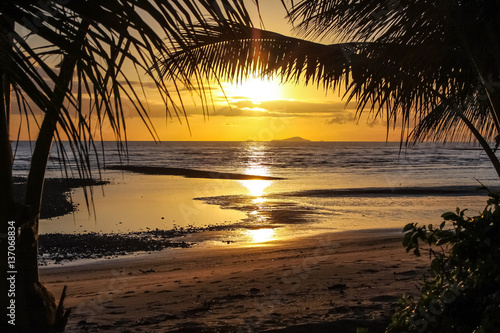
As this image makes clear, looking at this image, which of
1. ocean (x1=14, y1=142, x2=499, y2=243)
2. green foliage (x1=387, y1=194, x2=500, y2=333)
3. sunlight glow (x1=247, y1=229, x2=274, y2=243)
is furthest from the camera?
ocean (x1=14, y1=142, x2=499, y2=243)

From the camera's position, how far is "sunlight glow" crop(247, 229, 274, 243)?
11938 millimetres

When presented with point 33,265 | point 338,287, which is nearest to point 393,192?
point 338,287

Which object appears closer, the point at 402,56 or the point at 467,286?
the point at 467,286

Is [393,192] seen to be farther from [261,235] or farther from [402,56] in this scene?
[402,56]

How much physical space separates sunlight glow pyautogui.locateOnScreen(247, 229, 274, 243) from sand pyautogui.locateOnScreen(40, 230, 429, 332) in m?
1.07

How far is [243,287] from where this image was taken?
6.86 m

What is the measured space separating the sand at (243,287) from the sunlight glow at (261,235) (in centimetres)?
107

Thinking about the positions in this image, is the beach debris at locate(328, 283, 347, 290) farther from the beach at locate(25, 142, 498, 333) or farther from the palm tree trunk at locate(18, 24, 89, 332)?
the palm tree trunk at locate(18, 24, 89, 332)

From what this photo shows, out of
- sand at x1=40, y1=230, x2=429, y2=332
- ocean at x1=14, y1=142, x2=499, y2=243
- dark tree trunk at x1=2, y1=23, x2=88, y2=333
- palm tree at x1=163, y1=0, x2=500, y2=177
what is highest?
palm tree at x1=163, y1=0, x2=500, y2=177

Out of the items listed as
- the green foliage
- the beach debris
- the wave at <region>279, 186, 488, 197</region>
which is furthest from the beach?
the wave at <region>279, 186, 488, 197</region>

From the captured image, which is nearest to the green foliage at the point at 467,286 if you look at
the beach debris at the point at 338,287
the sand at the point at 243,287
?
the sand at the point at 243,287

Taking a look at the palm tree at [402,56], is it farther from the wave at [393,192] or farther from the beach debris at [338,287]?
the wave at [393,192]

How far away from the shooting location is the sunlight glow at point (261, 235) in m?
11.9

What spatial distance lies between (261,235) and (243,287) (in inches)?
229
